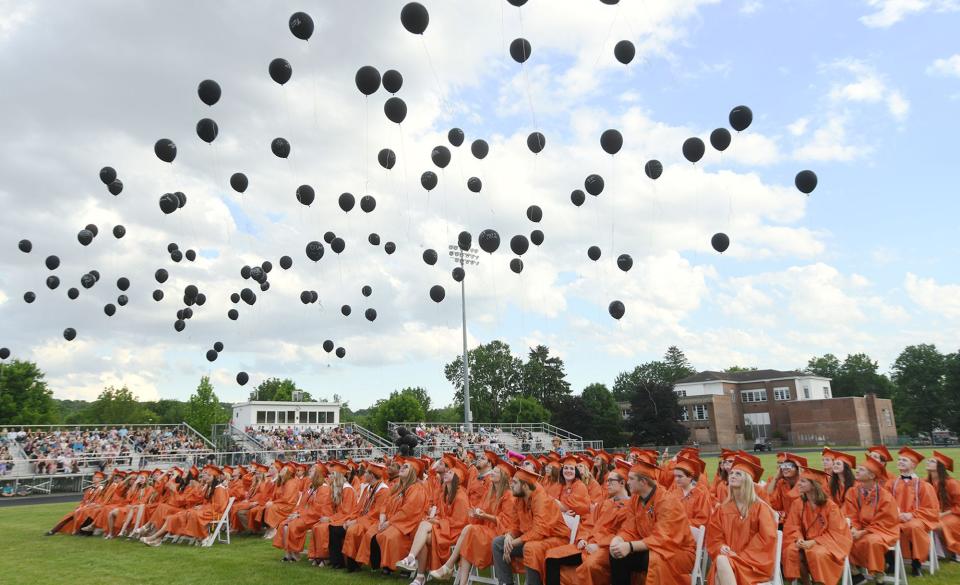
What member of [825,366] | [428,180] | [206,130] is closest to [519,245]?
[428,180]

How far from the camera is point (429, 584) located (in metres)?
7.74

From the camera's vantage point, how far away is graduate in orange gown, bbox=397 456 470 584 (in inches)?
301

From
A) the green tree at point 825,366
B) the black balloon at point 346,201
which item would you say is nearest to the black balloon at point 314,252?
the black balloon at point 346,201

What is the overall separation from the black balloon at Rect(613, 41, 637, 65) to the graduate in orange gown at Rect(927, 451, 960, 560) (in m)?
9.40

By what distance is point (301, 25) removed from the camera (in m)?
11.2

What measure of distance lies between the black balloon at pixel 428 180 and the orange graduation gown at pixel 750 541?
13.7 metres

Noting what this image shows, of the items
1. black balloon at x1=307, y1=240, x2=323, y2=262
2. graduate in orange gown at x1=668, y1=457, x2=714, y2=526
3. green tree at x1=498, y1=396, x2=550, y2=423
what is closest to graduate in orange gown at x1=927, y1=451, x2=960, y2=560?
graduate in orange gown at x1=668, y1=457, x2=714, y2=526

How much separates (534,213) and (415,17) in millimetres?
9685

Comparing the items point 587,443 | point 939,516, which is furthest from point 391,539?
point 587,443

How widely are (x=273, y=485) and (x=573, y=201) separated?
11.4 metres

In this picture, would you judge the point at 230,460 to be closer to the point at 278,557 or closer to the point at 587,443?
the point at 278,557

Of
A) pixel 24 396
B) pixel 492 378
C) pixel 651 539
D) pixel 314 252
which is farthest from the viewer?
pixel 492 378

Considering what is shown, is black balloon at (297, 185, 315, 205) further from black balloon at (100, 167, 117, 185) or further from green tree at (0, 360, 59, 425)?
green tree at (0, 360, 59, 425)

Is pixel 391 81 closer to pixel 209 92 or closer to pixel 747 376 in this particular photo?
pixel 209 92
